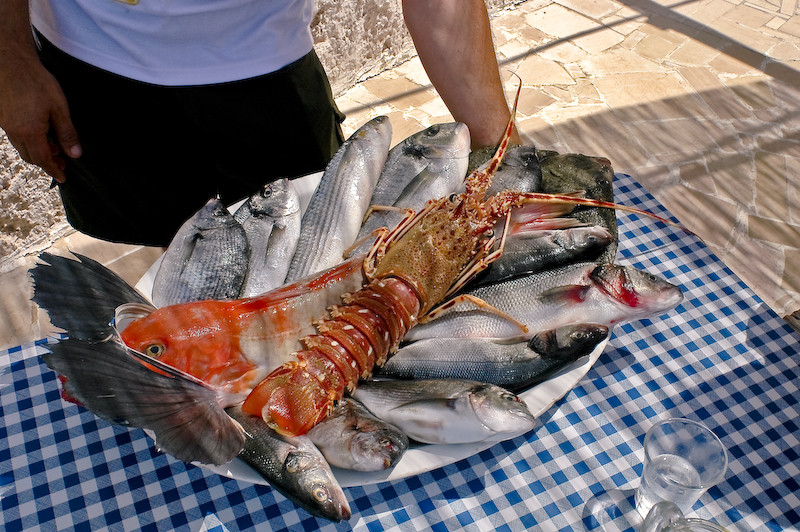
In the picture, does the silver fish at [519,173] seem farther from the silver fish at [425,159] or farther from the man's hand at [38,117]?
the man's hand at [38,117]

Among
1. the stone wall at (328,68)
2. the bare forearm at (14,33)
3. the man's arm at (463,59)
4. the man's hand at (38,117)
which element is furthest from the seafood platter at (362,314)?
the stone wall at (328,68)

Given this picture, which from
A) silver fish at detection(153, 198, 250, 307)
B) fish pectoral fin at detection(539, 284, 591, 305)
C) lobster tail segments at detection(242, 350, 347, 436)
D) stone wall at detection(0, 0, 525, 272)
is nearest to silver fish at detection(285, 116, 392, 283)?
silver fish at detection(153, 198, 250, 307)

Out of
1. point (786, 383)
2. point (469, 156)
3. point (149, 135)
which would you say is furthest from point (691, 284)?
point (149, 135)

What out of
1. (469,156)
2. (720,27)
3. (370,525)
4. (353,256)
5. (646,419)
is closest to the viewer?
(370,525)

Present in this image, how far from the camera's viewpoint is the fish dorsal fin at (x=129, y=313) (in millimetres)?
1506

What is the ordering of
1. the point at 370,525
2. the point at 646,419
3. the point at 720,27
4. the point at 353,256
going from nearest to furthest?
the point at 370,525, the point at 646,419, the point at 353,256, the point at 720,27

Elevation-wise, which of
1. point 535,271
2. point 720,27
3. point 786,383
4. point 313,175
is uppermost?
point 313,175

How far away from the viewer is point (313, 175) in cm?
206

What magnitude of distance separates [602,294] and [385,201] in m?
0.73

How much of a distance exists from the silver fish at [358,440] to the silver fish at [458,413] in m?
0.04

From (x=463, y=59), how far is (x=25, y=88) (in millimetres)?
1365

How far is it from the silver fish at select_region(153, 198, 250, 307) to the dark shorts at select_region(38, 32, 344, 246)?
0.57 meters

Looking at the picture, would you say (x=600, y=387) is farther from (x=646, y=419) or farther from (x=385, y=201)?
(x=385, y=201)

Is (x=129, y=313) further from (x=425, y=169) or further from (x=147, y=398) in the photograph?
(x=425, y=169)
